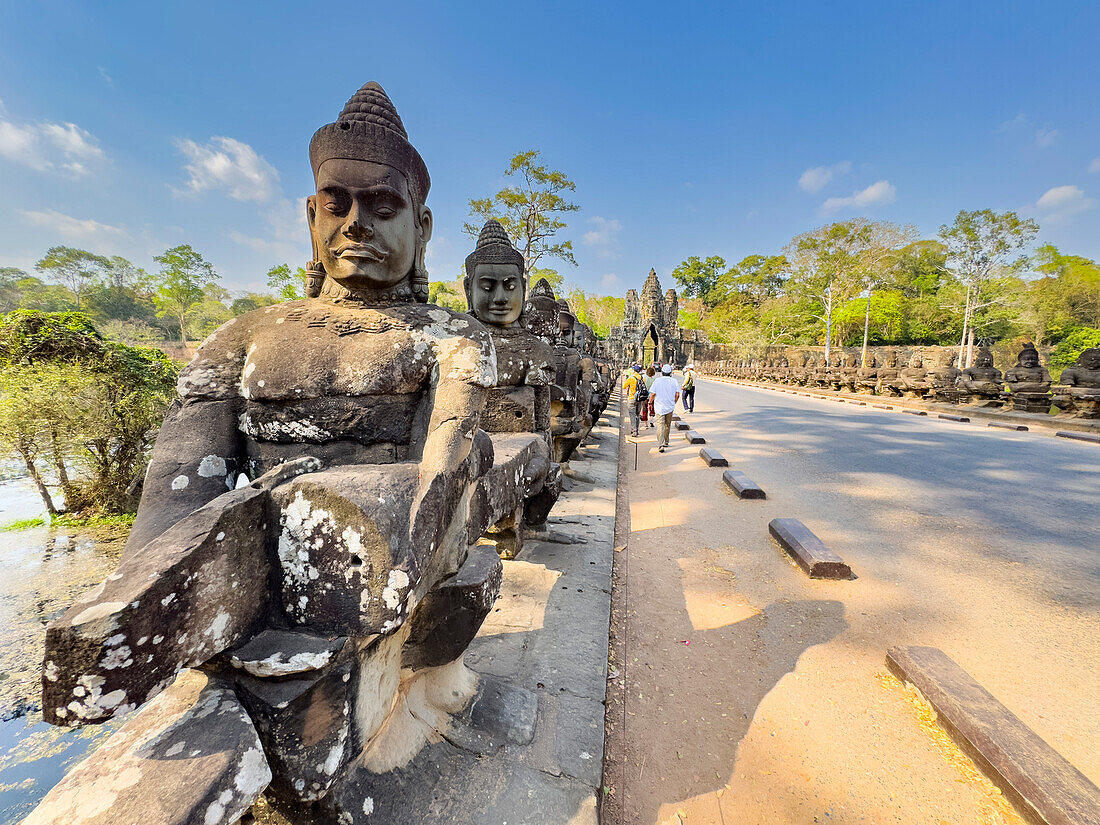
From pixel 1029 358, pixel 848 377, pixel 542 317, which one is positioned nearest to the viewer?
pixel 542 317

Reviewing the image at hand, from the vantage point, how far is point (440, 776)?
56.9 inches

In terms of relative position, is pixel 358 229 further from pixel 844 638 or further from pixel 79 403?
pixel 79 403

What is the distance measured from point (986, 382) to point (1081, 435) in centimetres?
499

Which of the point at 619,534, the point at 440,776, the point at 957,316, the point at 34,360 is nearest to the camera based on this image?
the point at 440,776

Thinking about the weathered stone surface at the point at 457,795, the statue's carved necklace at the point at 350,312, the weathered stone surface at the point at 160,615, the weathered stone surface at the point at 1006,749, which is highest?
the statue's carved necklace at the point at 350,312

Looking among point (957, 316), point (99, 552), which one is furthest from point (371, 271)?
point (957, 316)

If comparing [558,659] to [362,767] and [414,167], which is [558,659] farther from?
[414,167]

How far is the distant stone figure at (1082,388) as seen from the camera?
972cm

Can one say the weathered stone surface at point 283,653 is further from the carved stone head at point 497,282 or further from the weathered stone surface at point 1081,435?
the weathered stone surface at point 1081,435

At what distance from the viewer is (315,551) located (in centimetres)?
93

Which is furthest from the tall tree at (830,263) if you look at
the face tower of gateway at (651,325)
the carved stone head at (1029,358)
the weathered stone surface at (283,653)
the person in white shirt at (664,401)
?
the weathered stone surface at (283,653)

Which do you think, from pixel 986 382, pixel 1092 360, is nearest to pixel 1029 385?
pixel 986 382

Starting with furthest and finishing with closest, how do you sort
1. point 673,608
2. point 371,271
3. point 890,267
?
point 890,267, point 673,608, point 371,271

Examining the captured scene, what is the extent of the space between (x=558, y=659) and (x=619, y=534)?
2278 millimetres
